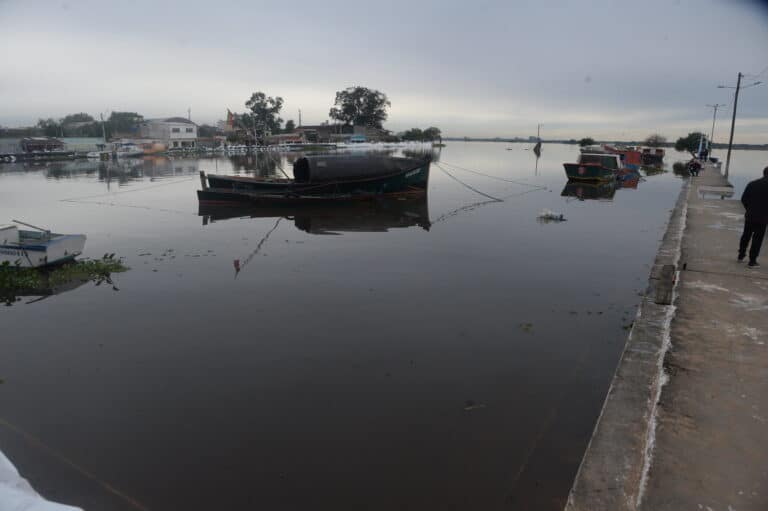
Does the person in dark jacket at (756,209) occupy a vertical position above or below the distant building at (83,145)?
below

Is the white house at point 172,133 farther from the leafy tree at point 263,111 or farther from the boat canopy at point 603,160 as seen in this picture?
the boat canopy at point 603,160

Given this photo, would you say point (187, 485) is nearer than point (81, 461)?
Yes

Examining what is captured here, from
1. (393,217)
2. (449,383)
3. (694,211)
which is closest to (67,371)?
(449,383)

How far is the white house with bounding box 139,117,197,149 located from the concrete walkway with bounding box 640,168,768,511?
9978 centimetres

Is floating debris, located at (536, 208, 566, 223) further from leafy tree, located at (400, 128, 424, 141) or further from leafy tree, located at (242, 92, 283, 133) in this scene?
leafy tree, located at (400, 128, 424, 141)

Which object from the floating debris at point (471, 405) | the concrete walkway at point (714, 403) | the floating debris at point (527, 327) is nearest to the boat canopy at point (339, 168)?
the floating debris at point (527, 327)

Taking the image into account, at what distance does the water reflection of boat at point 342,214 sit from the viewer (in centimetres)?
1766

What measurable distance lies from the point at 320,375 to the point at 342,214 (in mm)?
14322

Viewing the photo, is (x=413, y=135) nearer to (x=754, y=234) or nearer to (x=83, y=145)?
(x=83, y=145)

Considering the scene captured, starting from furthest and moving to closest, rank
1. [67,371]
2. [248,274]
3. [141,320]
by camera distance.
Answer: [248,274] < [141,320] < [67,371]

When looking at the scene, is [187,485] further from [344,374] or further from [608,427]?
[608,427]

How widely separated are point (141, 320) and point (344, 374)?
435cm

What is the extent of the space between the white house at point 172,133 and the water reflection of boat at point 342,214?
3215 inches

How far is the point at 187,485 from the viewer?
4371 mm
